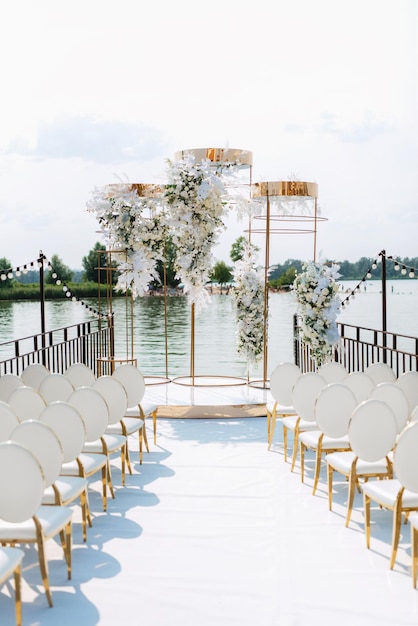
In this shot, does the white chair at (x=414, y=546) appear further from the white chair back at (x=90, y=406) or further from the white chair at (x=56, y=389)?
the white chair at (x=56, y=389)

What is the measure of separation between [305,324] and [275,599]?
15.1 feet

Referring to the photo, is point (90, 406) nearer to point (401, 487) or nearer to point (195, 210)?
point (401, 487)

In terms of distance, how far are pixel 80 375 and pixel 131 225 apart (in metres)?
2.88

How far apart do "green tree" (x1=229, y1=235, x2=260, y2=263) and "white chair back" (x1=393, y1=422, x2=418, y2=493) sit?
5.90 m

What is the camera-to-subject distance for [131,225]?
8.82m

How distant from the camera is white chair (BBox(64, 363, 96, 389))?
21.2 ft

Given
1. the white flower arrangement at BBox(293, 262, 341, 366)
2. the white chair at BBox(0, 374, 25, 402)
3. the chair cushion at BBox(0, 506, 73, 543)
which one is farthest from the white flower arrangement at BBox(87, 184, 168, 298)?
the chair cushion at BBox(0, 506, 73, 543)

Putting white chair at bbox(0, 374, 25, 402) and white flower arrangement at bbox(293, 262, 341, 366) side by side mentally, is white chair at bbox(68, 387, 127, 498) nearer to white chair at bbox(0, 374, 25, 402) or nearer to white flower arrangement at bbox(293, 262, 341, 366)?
white chair at bbox(0, 374, 25, 402)

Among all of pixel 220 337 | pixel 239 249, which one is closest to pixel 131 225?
pixel 239 249

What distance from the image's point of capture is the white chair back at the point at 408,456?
374cm

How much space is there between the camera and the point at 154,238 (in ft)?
29.3

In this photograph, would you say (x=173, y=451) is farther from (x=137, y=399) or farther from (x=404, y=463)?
(x=404, y=463)

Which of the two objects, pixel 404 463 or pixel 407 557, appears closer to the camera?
pixel 404 463

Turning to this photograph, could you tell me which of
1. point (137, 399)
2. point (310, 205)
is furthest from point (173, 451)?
point (310, 205)
